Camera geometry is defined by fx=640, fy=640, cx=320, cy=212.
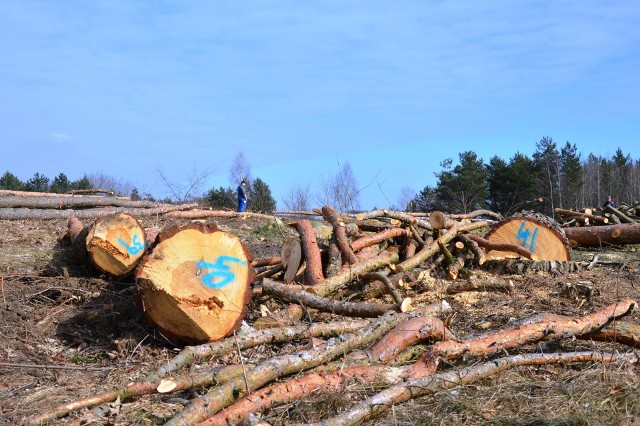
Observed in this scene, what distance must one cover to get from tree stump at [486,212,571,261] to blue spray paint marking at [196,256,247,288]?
14.3 feet

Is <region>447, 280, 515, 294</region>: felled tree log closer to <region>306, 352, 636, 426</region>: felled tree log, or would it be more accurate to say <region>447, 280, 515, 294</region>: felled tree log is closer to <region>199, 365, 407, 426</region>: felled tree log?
<region>306, 352, 636, 426</region>: felled tree log

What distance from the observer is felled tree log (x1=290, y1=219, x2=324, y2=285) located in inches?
284

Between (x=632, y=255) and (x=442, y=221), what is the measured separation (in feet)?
12.9

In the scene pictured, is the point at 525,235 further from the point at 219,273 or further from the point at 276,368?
the point at 276,368

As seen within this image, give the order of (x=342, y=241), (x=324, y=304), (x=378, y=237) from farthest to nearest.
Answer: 1. (x=378, y=237)
2. (x=342, y=241)
3. (x=324, y=304)

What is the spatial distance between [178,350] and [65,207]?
9.39m

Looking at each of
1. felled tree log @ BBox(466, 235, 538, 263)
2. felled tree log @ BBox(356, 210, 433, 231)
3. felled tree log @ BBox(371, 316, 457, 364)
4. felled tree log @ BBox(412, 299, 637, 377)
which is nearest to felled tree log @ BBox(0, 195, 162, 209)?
felled tree log @ BBox(356, 210, 433, 231)

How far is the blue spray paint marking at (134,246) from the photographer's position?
7.45m

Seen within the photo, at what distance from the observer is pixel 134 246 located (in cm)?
754

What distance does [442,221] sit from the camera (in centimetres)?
882

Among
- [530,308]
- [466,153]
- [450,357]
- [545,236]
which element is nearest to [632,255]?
[545,236]

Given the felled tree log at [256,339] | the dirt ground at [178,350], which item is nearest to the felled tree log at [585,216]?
the dirt ground at [178,350]

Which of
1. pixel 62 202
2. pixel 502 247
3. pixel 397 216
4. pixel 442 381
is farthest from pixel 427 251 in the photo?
pixel 62 202

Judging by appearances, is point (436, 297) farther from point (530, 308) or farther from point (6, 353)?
point (6, 353)
